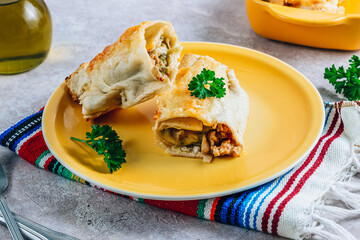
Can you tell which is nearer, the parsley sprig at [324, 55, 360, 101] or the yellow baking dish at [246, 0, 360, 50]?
the parsley sprig at [324, 55, 360, 101]

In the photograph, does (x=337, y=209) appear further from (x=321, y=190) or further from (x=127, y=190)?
(x=127, y=190)

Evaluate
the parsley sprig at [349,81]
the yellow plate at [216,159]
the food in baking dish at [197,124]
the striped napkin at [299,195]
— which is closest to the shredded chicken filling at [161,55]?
the food in baking dish at [197,124]

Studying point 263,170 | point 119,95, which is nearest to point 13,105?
point 119,95

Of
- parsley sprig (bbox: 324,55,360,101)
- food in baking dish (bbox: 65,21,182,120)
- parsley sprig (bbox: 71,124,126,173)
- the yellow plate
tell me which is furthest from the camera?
parsley sprig (bbox: 324,55,360,101)

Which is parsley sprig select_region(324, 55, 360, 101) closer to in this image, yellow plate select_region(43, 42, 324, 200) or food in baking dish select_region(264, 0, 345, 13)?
yellow plate select_region(43, 42, 324, 200)

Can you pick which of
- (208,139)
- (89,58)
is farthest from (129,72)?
(89,58)

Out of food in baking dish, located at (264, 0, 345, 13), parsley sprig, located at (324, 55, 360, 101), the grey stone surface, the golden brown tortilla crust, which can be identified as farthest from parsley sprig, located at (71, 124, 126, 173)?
food in baking dish, located at (264, 0, 345, 13)

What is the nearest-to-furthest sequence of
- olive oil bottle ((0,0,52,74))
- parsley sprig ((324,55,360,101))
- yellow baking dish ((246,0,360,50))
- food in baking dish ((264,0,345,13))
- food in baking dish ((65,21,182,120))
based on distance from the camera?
food in baking dish ((65,21,182,120))
parsley sprig ((324,55,360,101))
olive oil bottle ((0,0,52,74))
yellow baking dish ((246,0,360,50))
food in baking dish ((264,0,345,13))
